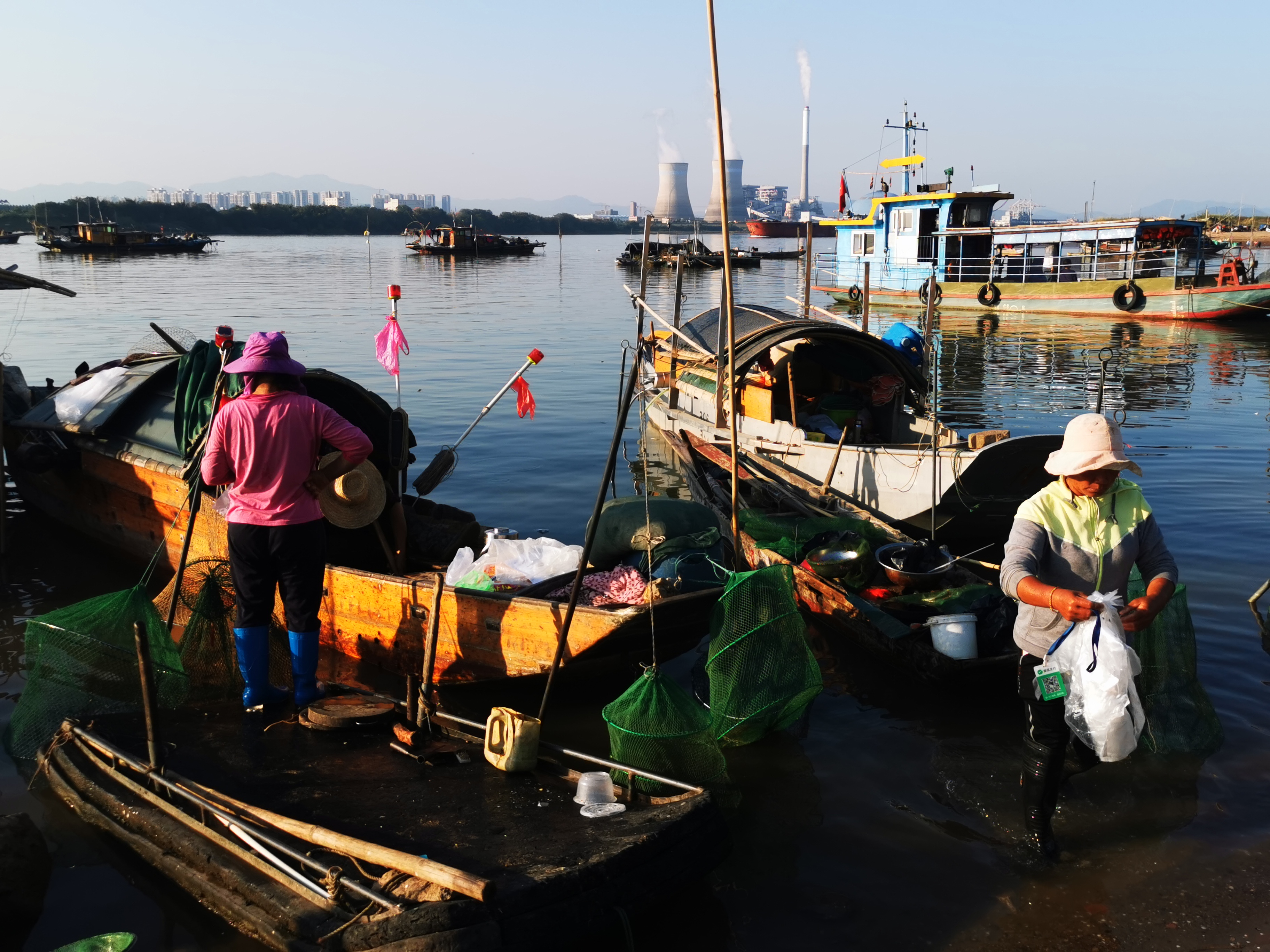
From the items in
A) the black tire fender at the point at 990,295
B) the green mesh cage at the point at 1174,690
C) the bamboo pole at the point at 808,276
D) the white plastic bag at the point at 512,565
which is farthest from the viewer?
the black tire fender at the point at 990,295

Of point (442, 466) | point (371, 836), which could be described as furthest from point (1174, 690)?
point (442, 466)

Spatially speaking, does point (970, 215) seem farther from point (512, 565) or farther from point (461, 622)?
point (461, 622)

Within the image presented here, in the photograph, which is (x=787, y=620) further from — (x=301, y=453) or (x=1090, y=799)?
(x=301, y=453)

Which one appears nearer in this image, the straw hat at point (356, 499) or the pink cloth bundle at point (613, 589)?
the pink cloth bundle at point (613, 589)

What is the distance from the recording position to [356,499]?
6281 millimetres

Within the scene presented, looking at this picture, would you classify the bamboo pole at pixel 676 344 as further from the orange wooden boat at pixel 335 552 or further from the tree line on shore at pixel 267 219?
the tree line on shore at pixel 267 219

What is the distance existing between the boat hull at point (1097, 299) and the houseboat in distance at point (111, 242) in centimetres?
4924

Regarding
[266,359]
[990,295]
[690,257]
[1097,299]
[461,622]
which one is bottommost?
[461,622]

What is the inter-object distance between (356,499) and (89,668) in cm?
177

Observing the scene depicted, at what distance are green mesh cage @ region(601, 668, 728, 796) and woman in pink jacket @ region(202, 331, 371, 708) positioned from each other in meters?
1.74

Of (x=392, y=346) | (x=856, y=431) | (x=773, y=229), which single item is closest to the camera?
(x=392, y=346)

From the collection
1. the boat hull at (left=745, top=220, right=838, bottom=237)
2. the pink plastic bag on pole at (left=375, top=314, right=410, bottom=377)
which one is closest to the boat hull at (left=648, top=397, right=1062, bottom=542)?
the pink plastic bag on pole at (left=375, top=314, right=410, bottom=377)

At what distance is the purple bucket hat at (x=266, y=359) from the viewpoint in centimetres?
486

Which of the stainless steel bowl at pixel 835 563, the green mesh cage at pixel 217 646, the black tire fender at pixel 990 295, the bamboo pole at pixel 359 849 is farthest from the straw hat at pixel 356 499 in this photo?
the black tire fender at pixel 990 295
